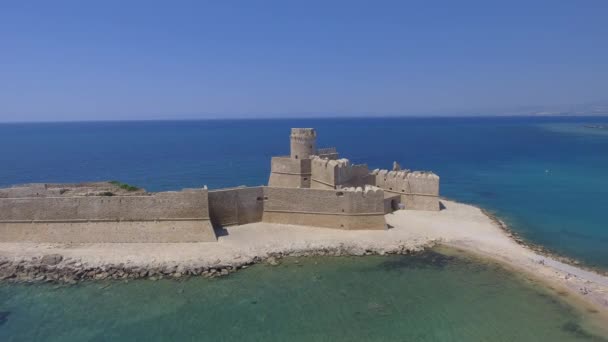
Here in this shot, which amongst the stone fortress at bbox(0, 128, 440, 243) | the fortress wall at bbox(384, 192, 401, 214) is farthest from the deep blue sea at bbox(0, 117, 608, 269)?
the stone fortress at bbox(0, 128, 440, 243)

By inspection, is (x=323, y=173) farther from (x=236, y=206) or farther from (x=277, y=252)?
(x=277, y=252)

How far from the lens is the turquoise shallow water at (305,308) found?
1357cm

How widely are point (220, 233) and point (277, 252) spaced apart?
11.5 ft

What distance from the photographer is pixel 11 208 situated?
19344 mm

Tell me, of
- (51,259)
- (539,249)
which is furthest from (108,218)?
(539,249)

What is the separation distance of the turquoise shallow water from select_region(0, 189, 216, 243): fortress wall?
3.33 m

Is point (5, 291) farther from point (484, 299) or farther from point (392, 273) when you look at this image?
point (484, 299)

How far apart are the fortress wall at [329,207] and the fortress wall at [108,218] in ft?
14.7

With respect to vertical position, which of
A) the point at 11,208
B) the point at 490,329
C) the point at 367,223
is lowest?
the point at 490,329

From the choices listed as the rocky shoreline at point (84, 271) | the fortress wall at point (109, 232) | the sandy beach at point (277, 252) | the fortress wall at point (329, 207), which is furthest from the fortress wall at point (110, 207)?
the fortress wall at point (329, 207)

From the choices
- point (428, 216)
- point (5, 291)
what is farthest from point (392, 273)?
point (5, 291)

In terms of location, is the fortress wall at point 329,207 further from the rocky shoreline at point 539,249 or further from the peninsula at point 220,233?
the rocky shoreline at point 539,249

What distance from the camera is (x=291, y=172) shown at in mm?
26891

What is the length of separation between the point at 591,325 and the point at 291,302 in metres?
10.8
